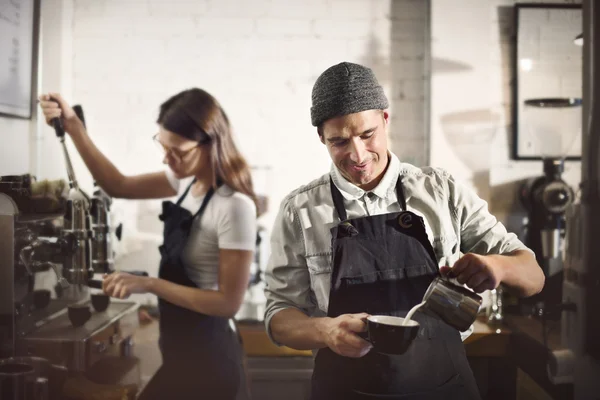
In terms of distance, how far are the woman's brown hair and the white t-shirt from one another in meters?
0.05

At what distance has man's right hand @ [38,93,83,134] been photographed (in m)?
1.61

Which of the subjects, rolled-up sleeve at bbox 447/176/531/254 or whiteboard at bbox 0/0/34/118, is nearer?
rolled-up sleeve at bbox 447/176/531/254

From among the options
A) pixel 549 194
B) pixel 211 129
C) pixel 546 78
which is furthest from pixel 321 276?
pixel 546 78

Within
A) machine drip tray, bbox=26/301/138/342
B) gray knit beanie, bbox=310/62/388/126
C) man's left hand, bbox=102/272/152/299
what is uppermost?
gray knit beanie, bbox=310/62/388/126

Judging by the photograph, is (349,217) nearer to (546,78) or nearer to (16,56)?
(546,78)

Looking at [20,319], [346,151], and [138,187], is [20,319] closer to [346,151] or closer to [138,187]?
[138,187]

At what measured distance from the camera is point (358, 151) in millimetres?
1249

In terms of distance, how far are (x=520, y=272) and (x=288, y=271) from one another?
1.79ft

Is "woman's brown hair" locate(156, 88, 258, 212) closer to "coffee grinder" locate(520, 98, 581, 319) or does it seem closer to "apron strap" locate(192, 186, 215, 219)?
"apron strap" locate(192, 186, 215, 219)

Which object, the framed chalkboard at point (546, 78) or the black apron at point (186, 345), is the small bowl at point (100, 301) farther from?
the framed chalkboard at point (546, 78)

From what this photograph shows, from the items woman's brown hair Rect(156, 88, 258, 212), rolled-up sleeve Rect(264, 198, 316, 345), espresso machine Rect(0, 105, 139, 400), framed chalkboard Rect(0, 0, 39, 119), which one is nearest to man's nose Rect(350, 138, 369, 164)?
rolled-up sleeve Rect(264, 198, 316, 345)

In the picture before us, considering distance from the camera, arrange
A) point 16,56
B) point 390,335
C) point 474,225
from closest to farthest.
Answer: point 390,335 → point 474,225 → point 16,56

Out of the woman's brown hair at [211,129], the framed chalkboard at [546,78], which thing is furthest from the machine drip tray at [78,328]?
the framed chalkboard at [546,78]

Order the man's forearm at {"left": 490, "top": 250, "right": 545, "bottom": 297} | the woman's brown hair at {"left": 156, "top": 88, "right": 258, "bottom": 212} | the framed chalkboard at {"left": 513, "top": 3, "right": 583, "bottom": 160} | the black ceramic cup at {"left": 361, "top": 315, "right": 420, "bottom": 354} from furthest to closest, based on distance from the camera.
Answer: the framed chalkboard at {"left": 513, "top": 3, "right": 583, "bottom": 160} < the woman's brown hair at {"left": 156, "top": 88, "right": 258, "bottom": 212} < the man's forearm at {"left": 490, "top": 250, "right": 545, "bottom": 297} < the black ceramic cup at {"left": 361, "top": 315, "right": 420, "bottom": 354}
